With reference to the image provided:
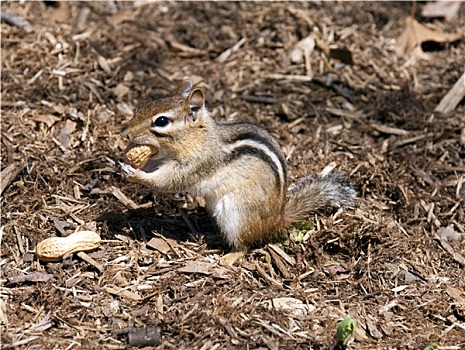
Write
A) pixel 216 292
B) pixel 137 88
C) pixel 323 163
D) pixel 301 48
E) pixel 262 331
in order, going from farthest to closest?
pixel 301 48 < pixel 137 88 < pixel 323 163 < pixel 216 292 < pixel 262 331

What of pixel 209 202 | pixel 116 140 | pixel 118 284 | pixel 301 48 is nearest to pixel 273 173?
pixel 209 202

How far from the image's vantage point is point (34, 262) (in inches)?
185

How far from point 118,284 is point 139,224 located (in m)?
0.69

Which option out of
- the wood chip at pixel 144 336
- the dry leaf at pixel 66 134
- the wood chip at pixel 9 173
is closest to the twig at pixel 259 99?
the dry leaf at pixel 66 134

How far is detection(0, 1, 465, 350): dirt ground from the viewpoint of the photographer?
4.35 metres

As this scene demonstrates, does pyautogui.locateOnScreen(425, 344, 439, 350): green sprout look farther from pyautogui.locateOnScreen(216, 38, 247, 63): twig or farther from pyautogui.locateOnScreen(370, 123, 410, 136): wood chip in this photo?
pyautogui.locateOnScreen(216, 38, 247, 63): twig

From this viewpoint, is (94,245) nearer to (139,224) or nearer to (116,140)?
(139,224)

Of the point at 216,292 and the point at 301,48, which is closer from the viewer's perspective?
the point at 216,292

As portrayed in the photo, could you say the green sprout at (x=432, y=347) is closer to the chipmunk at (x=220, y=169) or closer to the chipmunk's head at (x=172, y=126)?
the chipmunk at (x=220, y=169)

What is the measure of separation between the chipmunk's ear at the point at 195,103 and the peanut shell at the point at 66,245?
104 centimetres

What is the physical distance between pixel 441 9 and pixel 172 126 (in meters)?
4.48

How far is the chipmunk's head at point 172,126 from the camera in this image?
4.66 metres

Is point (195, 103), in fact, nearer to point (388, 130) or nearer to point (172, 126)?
point (172, 126)

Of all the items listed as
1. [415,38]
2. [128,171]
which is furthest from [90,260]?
[415,38]
